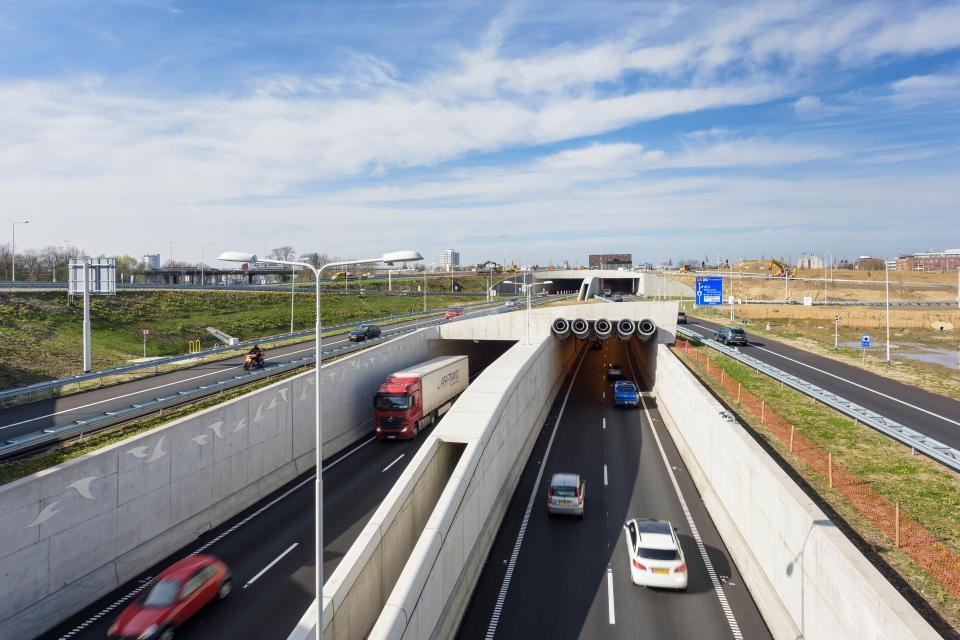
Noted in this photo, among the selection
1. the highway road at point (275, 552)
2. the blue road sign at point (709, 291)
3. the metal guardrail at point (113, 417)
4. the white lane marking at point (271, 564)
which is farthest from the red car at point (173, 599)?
the blue road sign at point (709, 291)

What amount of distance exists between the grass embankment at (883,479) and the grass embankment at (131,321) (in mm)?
39337

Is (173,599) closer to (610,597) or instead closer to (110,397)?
(610,597)

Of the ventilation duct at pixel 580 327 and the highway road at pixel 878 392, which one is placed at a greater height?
the ventilation duct at pixel 580 327

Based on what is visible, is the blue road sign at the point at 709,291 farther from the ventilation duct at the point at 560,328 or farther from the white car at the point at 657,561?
the white car at the point at 657,561

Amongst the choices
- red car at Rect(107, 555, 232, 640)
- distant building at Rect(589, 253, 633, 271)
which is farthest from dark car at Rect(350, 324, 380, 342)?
distant building at Rect(589, 253, 633, 271)

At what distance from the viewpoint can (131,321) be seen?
52.8m

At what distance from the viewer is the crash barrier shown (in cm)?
1028

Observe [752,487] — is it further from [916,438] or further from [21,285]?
[21,285]

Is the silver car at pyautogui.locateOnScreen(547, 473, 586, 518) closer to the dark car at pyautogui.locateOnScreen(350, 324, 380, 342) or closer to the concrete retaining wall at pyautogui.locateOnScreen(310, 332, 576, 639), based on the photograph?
the concrete retaining wall at pyautogui.locateOnScreen(310, 332, 576, 639)

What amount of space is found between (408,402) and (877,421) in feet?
75.1

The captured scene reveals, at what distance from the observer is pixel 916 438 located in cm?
1994

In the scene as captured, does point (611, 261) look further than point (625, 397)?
Yes

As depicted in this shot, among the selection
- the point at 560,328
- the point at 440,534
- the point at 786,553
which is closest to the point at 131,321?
the point at 560,328

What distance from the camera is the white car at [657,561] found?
16766mm
